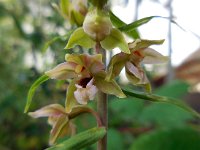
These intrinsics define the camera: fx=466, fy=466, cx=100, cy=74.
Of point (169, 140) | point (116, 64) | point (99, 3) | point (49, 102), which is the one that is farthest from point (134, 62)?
point (49, 102)

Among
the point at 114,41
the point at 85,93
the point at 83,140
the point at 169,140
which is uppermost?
the point at 114,41

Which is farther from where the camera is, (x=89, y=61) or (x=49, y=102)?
(x=49, y=102)

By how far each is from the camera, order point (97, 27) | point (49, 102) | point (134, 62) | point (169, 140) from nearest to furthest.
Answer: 1. point (97, 27)
2. point (134, 62)
3. point (169, 140)
4. point (49, 102)

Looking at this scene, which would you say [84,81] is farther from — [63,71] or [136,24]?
[136,24]

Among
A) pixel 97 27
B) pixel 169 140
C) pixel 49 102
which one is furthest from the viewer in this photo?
pixel 49 102

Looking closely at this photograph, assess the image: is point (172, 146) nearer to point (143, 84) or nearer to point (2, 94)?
point (143, 84)

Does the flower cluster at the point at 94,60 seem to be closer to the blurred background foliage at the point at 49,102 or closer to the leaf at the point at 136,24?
the leaf at the point at 136,24

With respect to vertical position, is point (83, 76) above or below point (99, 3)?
below

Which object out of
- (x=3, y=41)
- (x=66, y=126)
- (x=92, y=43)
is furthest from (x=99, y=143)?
(x=3, y=41)
